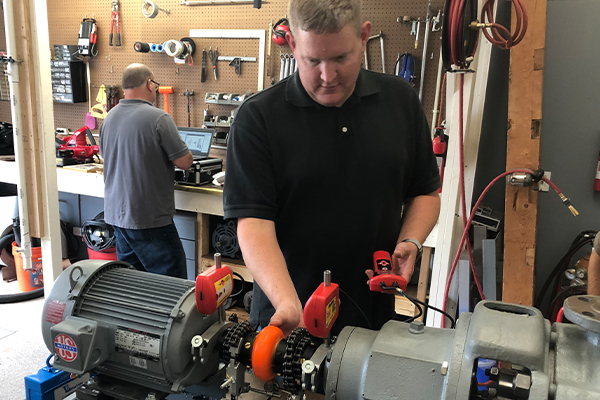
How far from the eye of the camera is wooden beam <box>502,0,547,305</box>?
5.57 feet

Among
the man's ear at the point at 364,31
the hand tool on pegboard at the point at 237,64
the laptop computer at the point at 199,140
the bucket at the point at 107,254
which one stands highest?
the hand tool on pegboard at the point at 237,64

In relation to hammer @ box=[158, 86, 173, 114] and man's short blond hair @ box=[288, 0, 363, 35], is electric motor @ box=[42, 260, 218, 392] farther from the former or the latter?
hammer @ box=[158, 86, 173, 114]

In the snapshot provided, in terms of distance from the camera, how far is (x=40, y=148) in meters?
2.21

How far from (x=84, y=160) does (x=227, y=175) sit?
8.38 feet

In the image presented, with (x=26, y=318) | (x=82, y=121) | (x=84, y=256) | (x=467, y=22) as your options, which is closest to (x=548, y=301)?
(x=467, y=22)

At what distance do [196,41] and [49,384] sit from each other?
2.83 meters

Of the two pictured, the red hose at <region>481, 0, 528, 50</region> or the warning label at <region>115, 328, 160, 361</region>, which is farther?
the red hose at <region>481, 0, 528, 50</region>

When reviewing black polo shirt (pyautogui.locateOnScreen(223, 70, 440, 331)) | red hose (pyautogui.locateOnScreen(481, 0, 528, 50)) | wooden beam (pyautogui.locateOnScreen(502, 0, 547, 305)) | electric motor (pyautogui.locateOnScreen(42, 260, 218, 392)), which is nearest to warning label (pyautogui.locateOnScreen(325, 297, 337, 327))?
electric motor (pyautogui.locateOnScreen(42, 260, 218, 392))

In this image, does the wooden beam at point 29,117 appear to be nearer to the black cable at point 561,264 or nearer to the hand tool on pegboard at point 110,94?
the hand tool on pegboard at point 110,94

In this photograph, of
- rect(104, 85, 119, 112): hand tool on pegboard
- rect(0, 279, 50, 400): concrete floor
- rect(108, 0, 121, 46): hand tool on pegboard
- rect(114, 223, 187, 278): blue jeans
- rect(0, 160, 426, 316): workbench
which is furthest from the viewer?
rect(104, 85, 119, 112): hand tool on pegboard

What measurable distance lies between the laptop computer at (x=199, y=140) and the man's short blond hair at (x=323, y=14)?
7.16 ft

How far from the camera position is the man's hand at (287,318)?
0.76 m

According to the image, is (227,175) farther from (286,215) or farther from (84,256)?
(84,256)

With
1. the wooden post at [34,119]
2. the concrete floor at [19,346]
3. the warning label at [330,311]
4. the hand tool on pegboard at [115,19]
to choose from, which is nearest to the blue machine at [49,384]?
the warning label at [330,311]
